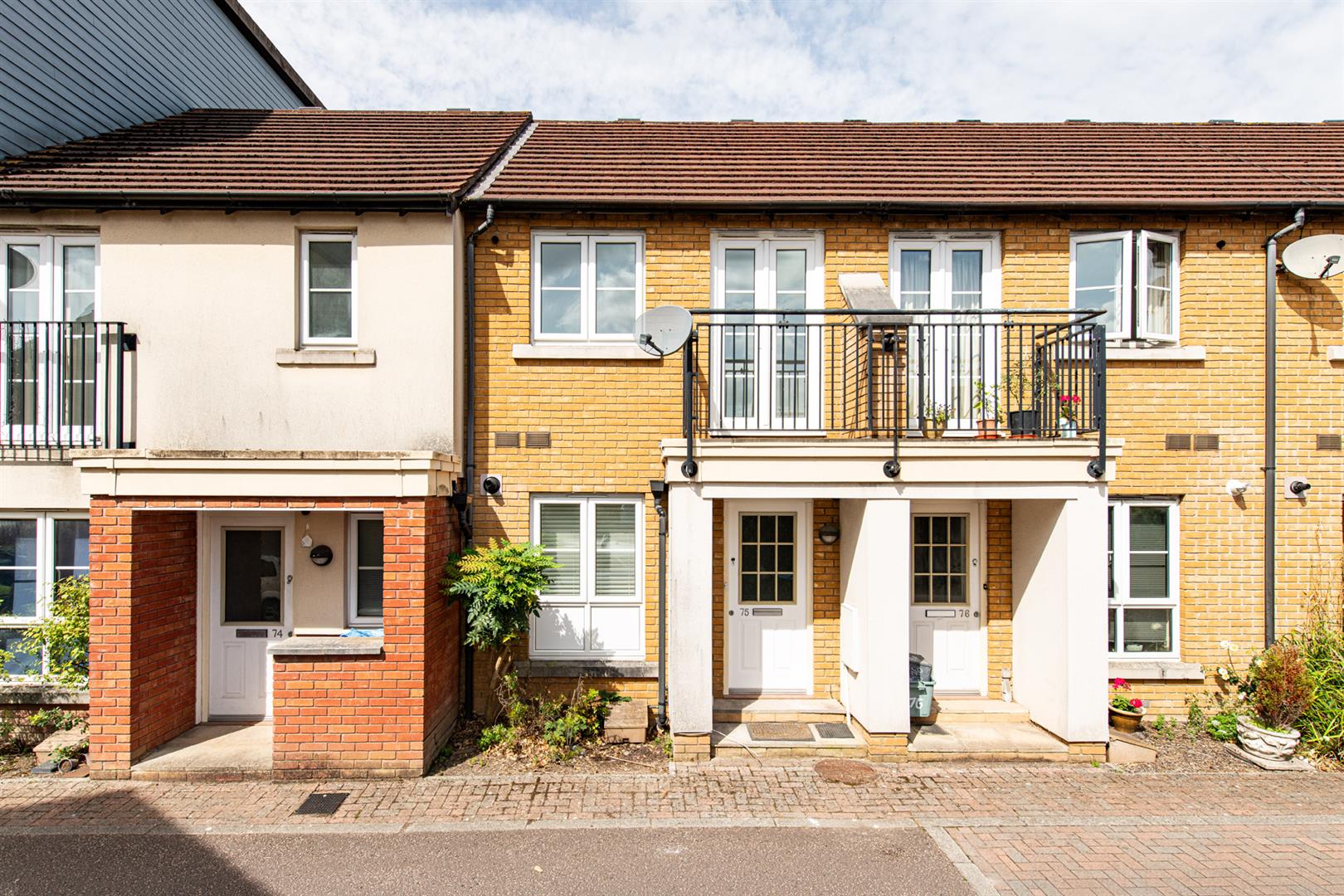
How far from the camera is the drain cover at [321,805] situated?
5379mm

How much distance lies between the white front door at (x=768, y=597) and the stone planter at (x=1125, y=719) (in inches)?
124

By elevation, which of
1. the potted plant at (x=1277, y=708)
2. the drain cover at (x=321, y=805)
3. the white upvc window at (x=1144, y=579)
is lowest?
the drain cover at (x=321, y=805)

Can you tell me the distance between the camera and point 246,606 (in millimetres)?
7098

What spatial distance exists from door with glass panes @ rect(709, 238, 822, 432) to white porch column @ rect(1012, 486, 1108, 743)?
268cm

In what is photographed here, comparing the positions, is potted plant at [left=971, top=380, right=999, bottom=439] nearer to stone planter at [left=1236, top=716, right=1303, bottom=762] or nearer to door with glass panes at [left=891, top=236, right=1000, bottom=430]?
door with glass panes at [left=891, top=236, right=1000, bottom=430]

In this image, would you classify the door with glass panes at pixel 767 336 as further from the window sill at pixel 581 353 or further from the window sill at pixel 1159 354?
the window sill at pixel 1159 354

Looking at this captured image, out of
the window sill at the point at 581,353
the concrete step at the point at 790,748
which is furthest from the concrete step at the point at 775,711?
the window sill at the point at 581,353

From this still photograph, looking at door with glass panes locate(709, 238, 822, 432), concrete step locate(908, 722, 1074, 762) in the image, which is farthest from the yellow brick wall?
concrete step locate(908, 722, 1074, 762)

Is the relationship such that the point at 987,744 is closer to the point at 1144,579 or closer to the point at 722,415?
the point at 1144,579

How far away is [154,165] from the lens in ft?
24.8

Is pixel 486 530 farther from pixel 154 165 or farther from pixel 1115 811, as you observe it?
pixel 1115 811

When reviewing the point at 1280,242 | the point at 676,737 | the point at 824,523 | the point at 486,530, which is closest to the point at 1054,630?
the point at 824,523

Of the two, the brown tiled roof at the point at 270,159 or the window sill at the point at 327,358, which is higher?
the brown tiled roof at the point at 270,159

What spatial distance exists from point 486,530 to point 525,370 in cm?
185
